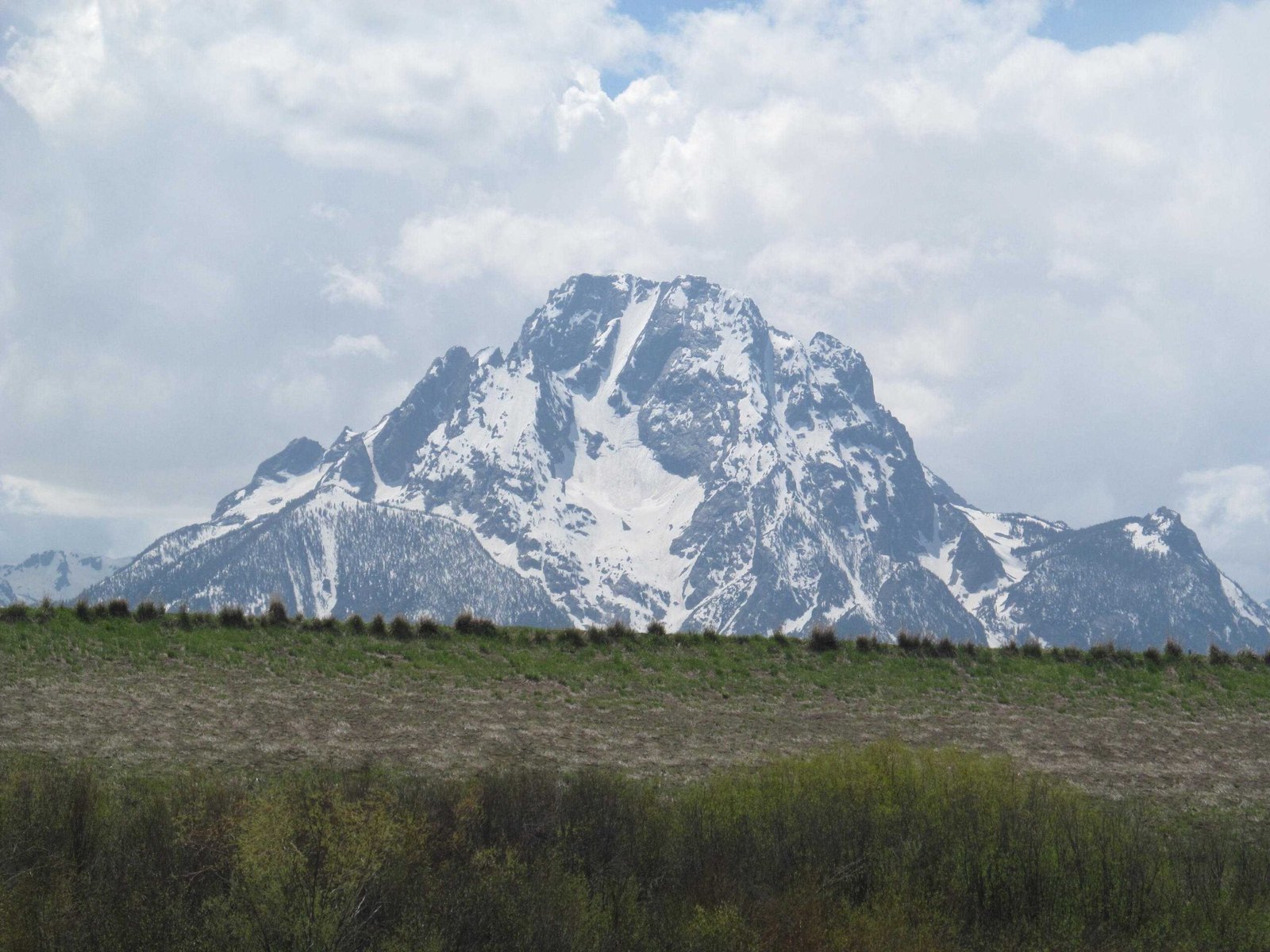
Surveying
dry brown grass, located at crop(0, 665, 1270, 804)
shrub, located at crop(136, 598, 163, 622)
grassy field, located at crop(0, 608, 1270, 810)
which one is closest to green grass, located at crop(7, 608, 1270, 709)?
grassy field, located at crop(0, 608, 1270, 810)

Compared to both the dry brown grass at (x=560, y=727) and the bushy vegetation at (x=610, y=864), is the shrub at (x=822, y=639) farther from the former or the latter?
the bushy vegetation at (x=610, y=864)

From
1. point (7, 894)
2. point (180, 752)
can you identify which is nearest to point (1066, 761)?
point (180, 752)

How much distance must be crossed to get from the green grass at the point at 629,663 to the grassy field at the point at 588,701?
5.2 inches

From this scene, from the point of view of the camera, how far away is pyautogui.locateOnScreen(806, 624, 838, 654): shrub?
5259 cm

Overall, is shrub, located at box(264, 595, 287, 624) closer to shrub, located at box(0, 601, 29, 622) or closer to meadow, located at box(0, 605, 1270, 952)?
meadow, located at box(0, 605, 1270, 952)

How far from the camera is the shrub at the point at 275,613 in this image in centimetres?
4747

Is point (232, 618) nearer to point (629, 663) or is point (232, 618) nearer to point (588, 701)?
point (588, 701)

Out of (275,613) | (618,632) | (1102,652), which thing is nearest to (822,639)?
(618,632)

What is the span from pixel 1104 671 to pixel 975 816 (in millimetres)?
28137

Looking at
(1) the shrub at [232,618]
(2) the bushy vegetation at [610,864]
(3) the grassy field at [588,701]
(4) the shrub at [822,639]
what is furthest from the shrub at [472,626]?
(2) the bushy vegetation at [610,864]

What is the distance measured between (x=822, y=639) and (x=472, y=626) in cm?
1712

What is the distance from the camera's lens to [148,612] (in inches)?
1811

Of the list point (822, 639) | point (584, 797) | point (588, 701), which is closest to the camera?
point (584, 797)

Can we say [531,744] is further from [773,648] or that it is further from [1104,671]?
[1104,671]
